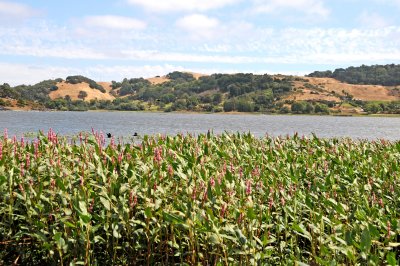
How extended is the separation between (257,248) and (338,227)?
5.58 ft

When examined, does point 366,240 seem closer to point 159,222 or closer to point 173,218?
point 173,218

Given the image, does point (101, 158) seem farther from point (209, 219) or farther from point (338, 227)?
point (338, 227)

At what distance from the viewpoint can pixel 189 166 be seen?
40.0ft

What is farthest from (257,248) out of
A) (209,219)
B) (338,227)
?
(338,227)

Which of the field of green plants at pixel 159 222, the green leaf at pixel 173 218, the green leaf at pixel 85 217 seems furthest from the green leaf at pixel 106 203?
the green leaf at pixel 173 218

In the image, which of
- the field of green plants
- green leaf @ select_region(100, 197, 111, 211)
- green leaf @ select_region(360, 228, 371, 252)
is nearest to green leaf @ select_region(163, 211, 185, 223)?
the field of green plants

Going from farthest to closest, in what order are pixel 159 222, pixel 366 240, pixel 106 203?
pixel 159 222
pixel 106 203
pixel 366 240

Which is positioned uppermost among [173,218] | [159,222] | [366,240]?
[173,218]

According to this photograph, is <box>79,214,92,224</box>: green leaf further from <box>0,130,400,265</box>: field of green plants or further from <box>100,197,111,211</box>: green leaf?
<box>100,197,111,211</box>: green leaf

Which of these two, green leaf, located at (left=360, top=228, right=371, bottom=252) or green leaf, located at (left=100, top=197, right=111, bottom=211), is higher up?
green leaf, located at (left=100, top=197, right=111, bottom=211)

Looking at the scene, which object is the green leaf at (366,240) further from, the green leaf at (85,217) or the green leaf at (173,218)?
the green leaf at (85,217)

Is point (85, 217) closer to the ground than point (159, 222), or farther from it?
farther from it

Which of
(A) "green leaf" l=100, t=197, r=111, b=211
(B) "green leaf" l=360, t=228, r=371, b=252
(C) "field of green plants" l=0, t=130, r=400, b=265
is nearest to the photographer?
(B) "green leaf" l=360, t=228, r=371, b=252

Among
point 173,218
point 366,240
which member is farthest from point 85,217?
point 366,240
